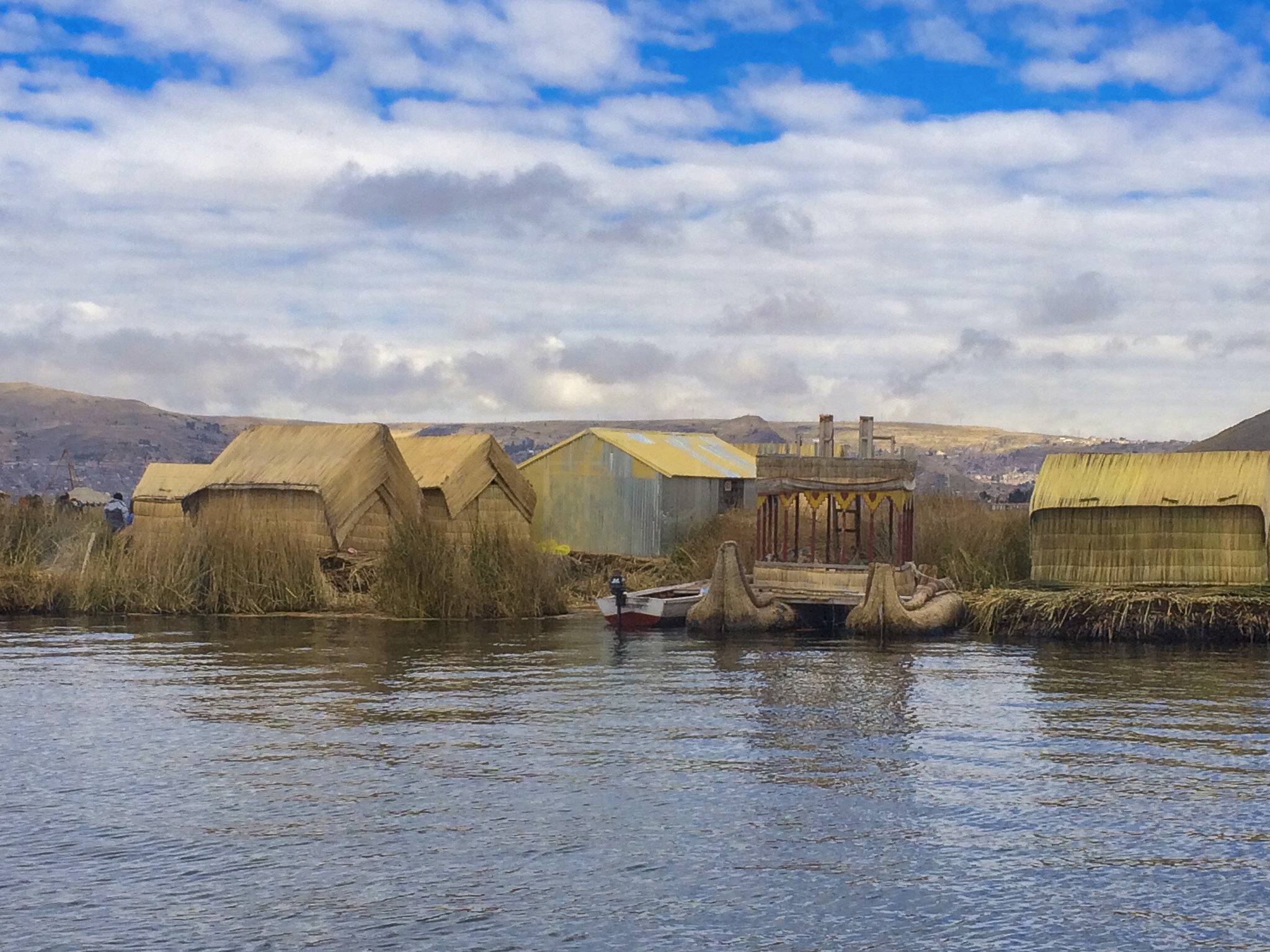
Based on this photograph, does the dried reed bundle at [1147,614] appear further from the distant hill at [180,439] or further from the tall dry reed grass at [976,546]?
the distant hill at [180,439]

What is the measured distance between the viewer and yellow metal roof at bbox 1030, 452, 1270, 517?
3133 centimetres

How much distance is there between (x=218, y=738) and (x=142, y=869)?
18.9ft

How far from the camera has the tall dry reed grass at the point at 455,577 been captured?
33031 mm

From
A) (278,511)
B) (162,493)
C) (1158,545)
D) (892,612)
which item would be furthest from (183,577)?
(1158,545)

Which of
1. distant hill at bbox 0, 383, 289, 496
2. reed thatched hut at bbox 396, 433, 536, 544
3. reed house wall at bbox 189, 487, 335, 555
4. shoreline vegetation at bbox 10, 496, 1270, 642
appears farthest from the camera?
distant hill at bbox 0, 383, 289, 496

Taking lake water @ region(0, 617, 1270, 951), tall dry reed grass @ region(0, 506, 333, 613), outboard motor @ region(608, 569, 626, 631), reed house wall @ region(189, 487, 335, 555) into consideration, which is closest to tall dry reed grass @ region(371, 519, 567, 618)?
tall dry reed grass @ region(0, 506, 333, 613)

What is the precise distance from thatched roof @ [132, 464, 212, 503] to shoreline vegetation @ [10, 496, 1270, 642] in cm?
746

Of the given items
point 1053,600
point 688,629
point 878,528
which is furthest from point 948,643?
point 878,528

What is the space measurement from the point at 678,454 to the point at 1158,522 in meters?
18.0

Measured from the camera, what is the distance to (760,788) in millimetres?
15312

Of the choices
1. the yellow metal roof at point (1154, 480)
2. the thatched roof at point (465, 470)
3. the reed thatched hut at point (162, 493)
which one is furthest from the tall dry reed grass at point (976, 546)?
the reed thatched hut at point (162, 493)

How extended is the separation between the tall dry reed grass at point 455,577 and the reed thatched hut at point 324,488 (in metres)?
2.54

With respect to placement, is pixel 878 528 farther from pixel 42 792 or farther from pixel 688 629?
pixel 42 792

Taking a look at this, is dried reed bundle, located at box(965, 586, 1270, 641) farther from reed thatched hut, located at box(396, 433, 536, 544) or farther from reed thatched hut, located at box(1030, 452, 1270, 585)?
reed thatched hut, located at box(396, 433, 536, 544)
